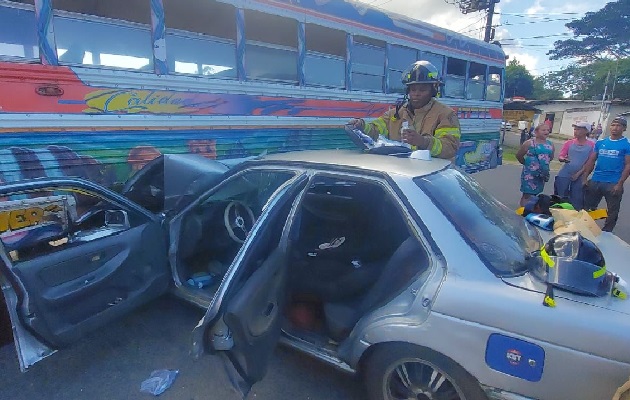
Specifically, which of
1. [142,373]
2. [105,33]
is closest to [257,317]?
[142,373]

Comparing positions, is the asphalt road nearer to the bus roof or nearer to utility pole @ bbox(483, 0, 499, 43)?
the bus roof

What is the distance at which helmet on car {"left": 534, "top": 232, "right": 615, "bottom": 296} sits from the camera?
5.25 feet

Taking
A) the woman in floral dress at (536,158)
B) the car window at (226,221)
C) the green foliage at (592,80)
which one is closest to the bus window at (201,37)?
the car window at (226,221)

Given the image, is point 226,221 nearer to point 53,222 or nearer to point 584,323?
point 53,222

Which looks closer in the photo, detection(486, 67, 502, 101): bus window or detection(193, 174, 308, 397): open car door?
detection(193, 174, 308, 397): open car door

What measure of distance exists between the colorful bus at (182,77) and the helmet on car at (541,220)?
11.1 ft

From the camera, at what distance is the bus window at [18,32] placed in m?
3.08

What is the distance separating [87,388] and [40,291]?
72 cm

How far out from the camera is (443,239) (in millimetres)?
1815

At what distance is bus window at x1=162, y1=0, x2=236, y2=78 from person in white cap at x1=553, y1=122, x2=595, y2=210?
16.0 feet

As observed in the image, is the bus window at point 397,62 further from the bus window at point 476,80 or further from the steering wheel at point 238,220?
the steering wheel at point 238,220

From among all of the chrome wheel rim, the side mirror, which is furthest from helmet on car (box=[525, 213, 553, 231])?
the side mirror

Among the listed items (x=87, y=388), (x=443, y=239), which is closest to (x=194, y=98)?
(x=87, y=388)

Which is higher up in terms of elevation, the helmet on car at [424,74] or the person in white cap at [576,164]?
the helmet on car at [424,74]
